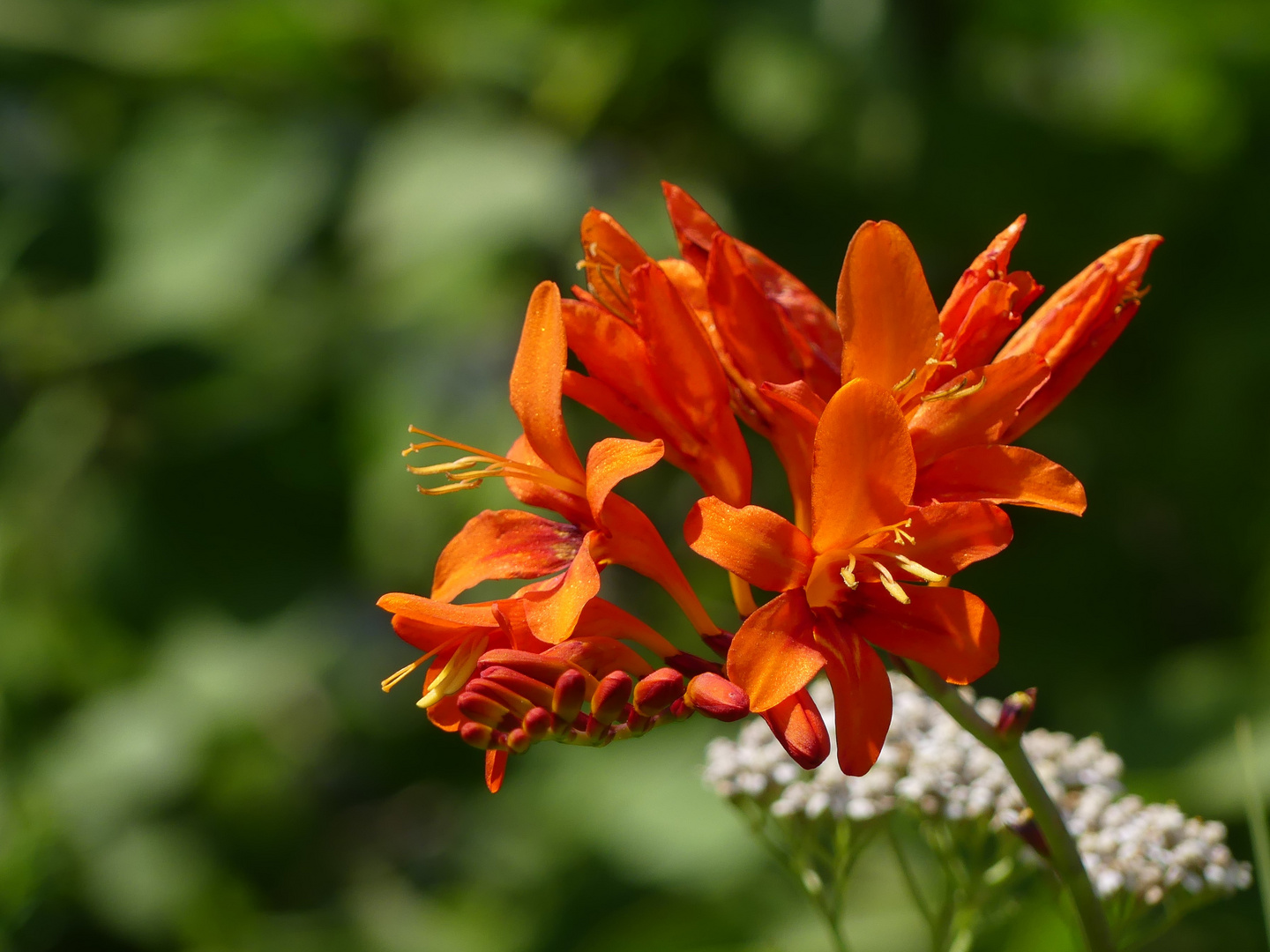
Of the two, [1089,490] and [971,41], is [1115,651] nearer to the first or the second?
[1089,490]

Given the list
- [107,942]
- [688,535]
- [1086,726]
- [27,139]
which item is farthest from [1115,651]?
[27,139]

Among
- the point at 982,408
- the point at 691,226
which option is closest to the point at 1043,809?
the point at 982,408

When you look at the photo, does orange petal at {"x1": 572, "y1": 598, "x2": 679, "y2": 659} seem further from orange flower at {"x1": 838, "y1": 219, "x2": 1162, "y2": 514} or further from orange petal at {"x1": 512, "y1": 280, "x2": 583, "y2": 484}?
orange flower at {"x1": 838, "y1": 219, "x2": 1162, "y2": 514}

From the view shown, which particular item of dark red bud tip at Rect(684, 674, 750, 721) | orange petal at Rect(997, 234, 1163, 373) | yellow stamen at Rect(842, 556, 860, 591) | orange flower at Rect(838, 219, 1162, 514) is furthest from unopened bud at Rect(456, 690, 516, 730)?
orange petal at Rect(997, 234, 1163, 373)

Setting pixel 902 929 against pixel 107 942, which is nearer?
pixel 902 929

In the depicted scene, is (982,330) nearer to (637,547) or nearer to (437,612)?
(637,547)

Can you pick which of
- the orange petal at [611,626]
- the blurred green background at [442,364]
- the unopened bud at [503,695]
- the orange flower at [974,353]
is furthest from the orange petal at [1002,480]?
the blurred green background at [442,364]

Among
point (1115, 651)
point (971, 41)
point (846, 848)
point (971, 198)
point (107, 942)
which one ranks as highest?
point (971, 41)
